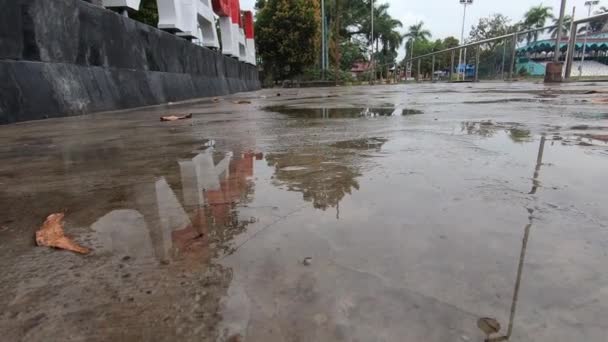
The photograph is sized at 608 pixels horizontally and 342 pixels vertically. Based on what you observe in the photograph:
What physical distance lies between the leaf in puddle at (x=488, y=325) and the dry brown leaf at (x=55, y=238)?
73 centimetres

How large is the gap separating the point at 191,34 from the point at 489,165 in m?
8.01

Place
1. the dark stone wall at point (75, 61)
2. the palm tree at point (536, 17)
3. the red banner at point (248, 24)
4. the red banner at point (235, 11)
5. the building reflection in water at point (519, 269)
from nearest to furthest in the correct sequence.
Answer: the building reflection in water at point (519, 269)
the dark stone wall at point (75, 61)
the red banner at point (235, 11)
the red banner at point (248, 24)
the palm tree at point (536, 17)

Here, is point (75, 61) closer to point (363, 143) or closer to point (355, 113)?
point (355, 113)

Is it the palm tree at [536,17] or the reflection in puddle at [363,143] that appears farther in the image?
the palm tree at [536,17]

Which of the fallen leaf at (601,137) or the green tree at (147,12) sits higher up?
the green tree at (147,12)

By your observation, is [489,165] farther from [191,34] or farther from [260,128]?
[191,34]

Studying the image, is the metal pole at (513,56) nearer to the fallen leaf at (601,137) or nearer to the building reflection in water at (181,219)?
the fallen leaf at (601,137)

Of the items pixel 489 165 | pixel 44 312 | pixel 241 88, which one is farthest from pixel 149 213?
pixel 241 88

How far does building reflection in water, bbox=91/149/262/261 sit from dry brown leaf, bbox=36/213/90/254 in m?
0.05

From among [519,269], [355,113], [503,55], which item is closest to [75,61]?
[355,113]

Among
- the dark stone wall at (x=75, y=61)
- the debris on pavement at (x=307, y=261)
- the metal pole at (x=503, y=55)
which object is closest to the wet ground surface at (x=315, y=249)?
the debris on pavement at (x=307, y=261)

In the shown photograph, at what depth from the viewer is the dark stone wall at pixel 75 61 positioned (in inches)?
138

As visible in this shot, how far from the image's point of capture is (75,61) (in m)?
4.30

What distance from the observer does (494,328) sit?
557 millimetres
